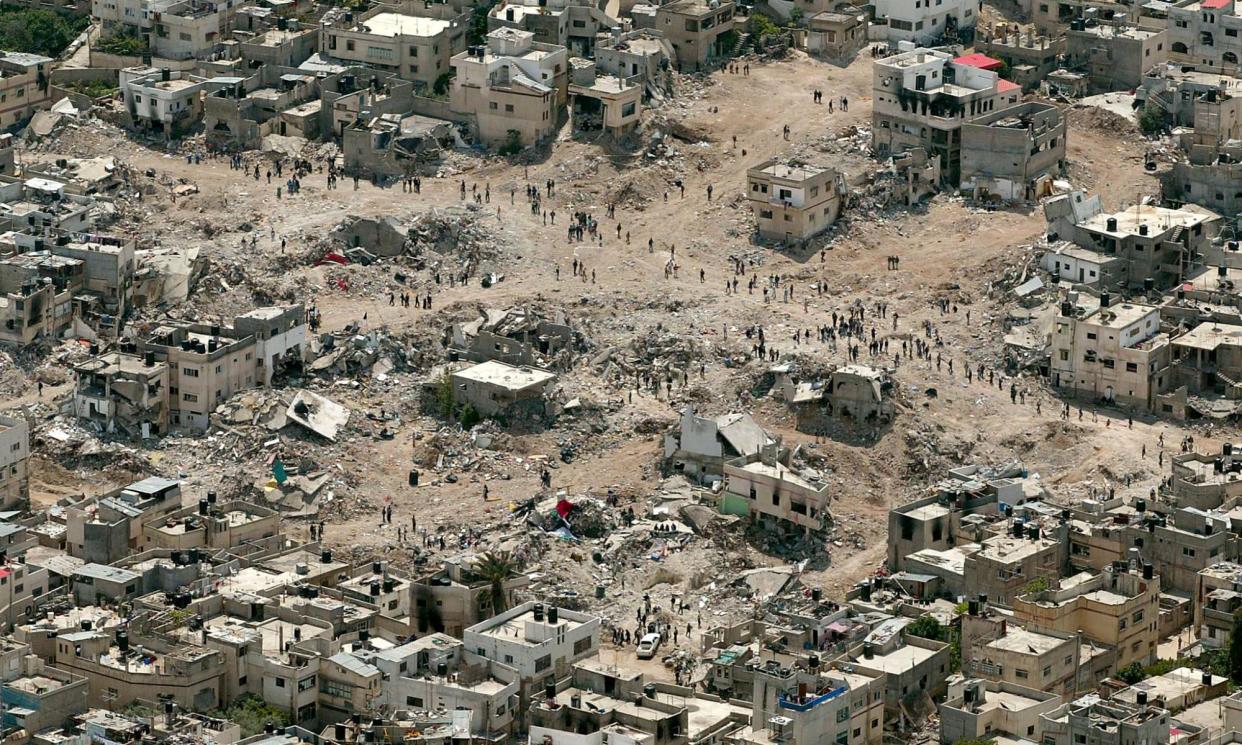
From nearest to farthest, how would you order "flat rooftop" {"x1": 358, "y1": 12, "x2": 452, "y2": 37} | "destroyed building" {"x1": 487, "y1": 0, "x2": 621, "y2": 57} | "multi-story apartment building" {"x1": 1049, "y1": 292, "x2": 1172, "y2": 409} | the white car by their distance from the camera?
the white car, "multi-story apartment building" {"x1": 1049, "y1": 292, "x2": 1172, "y2": 409}, "destroyed building" {"x1": 487, "y1": 0, "x2": 621, "y2": 57}, "flat rooftop" {"x1": 358, "y1": 12, "x2": 452, "y2": 37}

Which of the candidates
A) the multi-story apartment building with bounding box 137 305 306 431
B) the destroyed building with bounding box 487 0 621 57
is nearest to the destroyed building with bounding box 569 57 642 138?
the destroyed building with bounding box 487 0 621 57

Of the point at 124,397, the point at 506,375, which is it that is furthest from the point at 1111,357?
the point at 124,397

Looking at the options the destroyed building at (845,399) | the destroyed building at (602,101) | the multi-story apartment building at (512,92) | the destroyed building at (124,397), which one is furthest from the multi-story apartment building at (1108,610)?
the multi-story apartment building at (512,92)

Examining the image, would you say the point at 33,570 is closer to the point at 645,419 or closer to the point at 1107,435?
the point at 645,419

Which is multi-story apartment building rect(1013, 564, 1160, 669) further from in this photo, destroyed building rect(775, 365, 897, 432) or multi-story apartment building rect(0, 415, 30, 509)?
multi-story apartment building rect(0, 415, 30, 509)

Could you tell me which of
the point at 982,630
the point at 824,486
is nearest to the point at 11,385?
the point at 824,486

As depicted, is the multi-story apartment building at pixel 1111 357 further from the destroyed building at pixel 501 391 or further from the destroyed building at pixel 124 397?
the destroyed building at pixel 124 397
